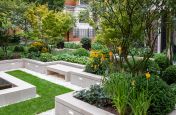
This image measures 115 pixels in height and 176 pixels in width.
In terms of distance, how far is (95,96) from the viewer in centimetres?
543

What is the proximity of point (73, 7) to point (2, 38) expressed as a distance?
49.6ft

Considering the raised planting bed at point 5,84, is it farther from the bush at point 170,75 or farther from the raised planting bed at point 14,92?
the bush at point 170,75

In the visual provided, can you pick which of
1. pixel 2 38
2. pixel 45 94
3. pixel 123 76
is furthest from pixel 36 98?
pixel 2 38

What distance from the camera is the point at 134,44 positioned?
6.09 m

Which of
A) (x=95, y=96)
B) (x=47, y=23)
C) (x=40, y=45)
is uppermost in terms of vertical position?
(x=47, y=23)

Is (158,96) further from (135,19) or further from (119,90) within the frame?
(135,19)

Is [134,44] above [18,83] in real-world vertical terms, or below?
above

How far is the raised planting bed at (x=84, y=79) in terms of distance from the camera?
8137 millimetres

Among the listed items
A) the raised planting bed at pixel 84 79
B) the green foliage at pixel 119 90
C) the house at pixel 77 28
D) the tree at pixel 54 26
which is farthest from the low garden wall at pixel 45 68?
the house at pixel 77 28

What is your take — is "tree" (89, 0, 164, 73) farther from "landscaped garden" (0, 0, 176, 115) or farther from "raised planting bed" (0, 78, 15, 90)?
"raised planting bed" (0, 78, 15, 90)

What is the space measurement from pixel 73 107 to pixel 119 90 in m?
1.14

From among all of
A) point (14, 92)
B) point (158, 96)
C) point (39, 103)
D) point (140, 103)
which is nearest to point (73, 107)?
point (140, 103)

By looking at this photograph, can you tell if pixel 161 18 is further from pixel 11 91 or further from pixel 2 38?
pixel 2 38

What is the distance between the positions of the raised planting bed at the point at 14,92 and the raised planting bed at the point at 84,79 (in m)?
1.93
